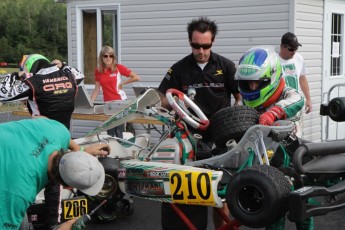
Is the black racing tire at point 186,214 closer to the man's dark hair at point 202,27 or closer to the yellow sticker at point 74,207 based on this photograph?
the man's dark hair at point 202,27

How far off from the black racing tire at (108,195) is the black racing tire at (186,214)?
0.65 meters

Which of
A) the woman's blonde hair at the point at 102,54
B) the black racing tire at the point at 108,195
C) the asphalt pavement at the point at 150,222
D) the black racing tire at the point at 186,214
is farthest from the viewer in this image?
the woman's blonde hair at the point at 102,54

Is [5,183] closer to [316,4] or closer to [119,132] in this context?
[119,132]

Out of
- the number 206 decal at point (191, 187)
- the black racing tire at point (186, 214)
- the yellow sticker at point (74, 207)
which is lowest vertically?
the yellow sticker at point (74, 207)

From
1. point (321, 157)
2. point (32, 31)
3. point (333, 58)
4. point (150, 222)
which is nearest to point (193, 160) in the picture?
point (321, 157)

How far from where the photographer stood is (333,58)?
12.5 meters

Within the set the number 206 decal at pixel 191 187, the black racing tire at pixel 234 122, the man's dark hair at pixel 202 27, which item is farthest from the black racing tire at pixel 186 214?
the man's dark hair at pixel 202 27

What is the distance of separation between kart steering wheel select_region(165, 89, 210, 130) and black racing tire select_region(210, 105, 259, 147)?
170mm

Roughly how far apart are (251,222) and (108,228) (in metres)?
3.60

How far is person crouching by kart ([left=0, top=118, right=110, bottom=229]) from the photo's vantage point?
3.20 metres

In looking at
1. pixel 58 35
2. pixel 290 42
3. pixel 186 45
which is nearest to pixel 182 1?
pixel 186 45

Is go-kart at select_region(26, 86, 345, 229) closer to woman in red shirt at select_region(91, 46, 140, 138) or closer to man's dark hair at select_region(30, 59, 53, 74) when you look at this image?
man's dark hair at select_region(30, 59, 53, 74)

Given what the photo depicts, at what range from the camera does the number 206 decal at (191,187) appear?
12.0 feet

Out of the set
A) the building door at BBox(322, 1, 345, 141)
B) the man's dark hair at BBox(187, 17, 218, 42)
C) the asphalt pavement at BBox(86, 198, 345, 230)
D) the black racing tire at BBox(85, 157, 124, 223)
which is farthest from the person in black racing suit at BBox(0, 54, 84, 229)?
the building door at BBox(322, 1, 345, 141)
